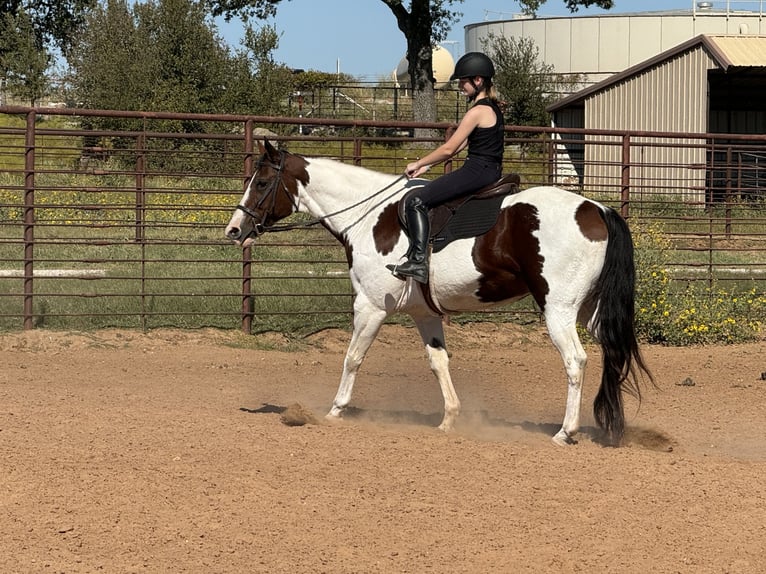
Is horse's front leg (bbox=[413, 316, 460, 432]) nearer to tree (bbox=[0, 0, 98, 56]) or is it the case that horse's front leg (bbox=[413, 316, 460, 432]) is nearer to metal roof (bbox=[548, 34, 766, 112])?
metal roof (bbox=[548, 34, 766, 112])

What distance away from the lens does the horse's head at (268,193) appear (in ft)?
28.4

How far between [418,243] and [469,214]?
433 mm

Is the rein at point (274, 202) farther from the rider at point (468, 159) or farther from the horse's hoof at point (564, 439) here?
the horse's hoof at point (564, 439)

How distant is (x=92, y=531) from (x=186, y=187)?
9.47 meters

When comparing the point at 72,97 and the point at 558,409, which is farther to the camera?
the point at 72,97

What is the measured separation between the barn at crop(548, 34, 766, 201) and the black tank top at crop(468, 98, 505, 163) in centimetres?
1786

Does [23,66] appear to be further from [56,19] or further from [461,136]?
[461,136]

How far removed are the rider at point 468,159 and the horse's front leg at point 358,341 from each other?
0.47 meters

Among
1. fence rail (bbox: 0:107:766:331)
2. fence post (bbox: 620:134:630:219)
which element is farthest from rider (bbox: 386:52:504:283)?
fence post (bbox: 620:134:630:219)

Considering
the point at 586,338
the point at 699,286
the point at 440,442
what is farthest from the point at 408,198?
the point at 699,286

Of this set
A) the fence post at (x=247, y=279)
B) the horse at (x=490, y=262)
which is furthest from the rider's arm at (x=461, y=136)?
the fence post at (x=247, y=279)

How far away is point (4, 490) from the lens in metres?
6.08

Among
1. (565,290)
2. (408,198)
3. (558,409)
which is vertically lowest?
(558,409)

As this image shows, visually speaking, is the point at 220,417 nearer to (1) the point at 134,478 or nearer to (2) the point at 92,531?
(1) the point at 134,478
